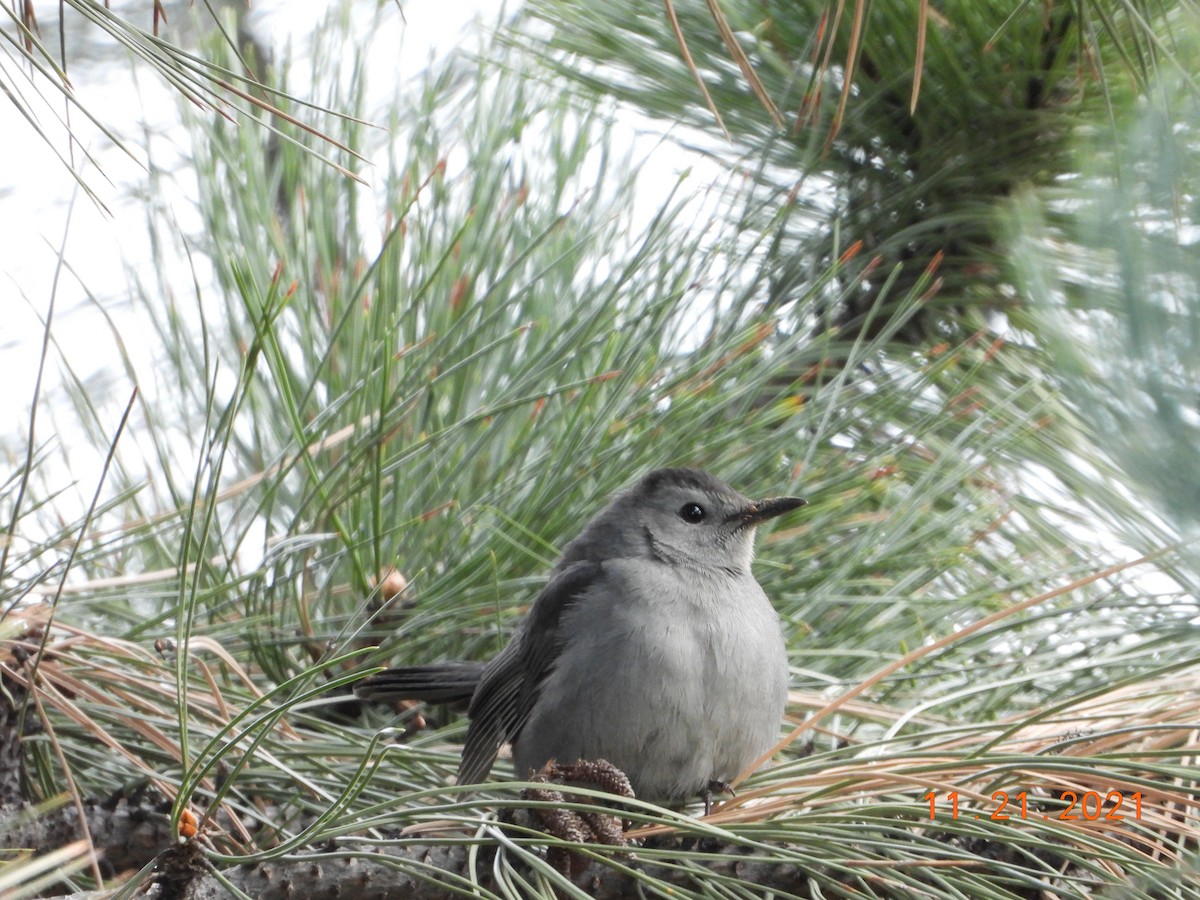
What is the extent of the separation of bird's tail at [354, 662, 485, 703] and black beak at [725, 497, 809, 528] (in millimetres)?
676

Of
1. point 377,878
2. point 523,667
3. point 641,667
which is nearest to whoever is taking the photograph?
point 377,878

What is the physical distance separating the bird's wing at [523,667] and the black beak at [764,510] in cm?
35

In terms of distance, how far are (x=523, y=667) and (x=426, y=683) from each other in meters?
0.23

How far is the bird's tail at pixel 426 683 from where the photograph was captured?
249 centimetres

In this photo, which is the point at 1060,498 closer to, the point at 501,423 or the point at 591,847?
the point at 501,423

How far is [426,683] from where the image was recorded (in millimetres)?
2590

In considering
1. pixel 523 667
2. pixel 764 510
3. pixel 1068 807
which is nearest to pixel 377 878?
pixel 1068 807

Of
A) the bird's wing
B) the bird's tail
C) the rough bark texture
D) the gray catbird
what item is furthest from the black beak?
the rough bark texture

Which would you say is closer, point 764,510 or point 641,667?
point 641,667

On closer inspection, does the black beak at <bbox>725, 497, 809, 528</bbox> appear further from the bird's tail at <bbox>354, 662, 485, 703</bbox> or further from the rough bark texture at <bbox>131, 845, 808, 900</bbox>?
the rough bark texture at <bbox>131, 845, 808, 900</bbox>

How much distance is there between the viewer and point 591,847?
1.55 meters

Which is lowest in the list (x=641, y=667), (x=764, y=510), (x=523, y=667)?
(x=523, y=667)

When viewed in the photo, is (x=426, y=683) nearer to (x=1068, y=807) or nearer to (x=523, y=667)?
(x=523, y=667)

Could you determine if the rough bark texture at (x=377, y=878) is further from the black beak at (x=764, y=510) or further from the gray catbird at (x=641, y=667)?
the black beak at (x=764, y=510)
